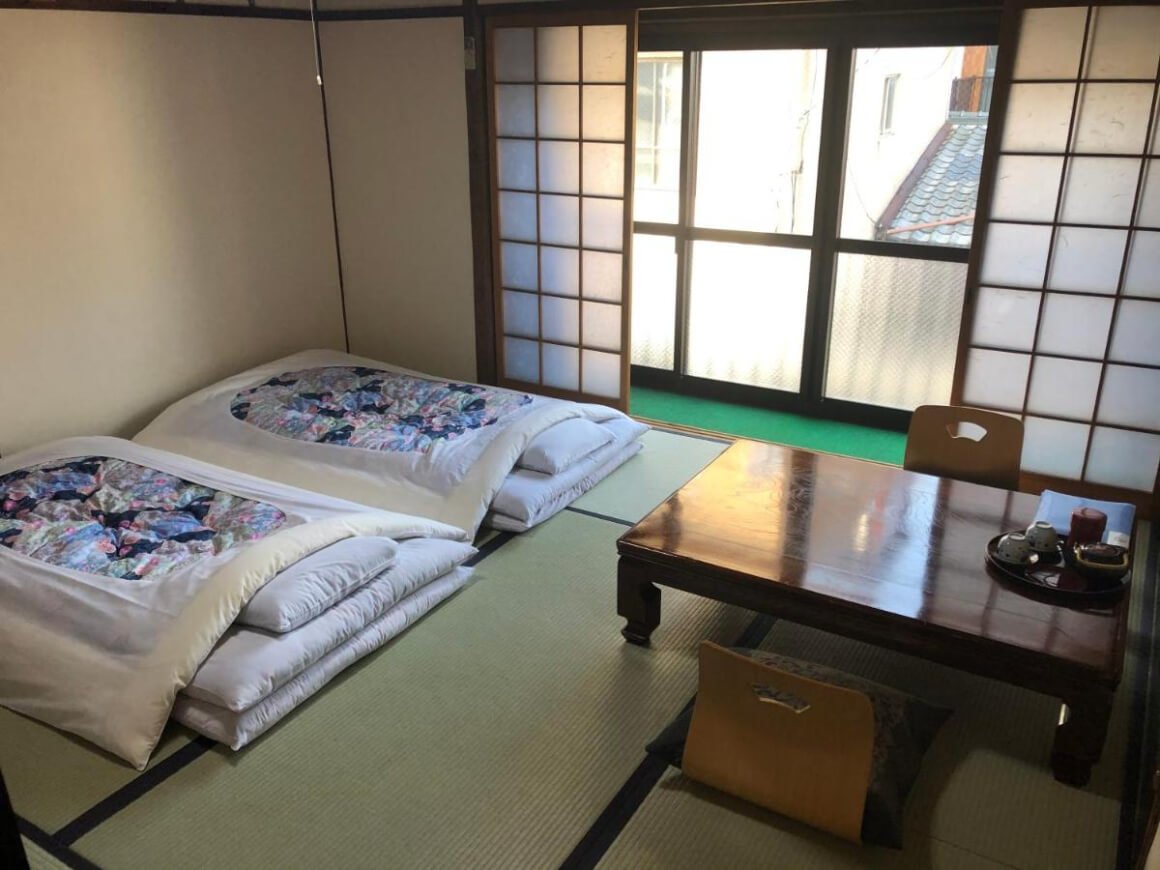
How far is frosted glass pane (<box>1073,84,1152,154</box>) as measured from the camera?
11.4ft

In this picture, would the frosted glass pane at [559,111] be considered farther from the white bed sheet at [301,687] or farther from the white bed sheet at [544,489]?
the white bed sheet at [301,687]

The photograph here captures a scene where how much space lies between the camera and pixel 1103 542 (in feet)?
8.32

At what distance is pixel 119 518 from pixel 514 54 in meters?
2.93

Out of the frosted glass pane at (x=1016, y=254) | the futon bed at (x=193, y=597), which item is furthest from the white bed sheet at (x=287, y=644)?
the frosted glass pane at (x=1016, y=254)

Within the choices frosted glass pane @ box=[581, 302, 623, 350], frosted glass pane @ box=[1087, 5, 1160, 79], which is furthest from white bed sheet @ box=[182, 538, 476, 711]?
frosted glass pane @ box=[1087, 5, 1160, 79]

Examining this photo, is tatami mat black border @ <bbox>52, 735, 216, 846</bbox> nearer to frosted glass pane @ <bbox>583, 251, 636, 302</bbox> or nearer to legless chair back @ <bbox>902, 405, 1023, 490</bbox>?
legless chair back @ <bbox>902, 405, 1023, 490</bbox>

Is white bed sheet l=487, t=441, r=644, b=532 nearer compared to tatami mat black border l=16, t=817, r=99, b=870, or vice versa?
tatami mat black border l=16, t=817, r=99, b=870

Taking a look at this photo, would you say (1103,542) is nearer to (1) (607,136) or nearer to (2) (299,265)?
(1) (607,136)

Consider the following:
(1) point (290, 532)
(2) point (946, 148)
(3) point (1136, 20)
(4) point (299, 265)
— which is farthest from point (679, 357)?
(1) point (290, 532)

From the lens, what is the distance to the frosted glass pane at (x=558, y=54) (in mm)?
4543

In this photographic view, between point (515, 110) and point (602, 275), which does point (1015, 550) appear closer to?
point (602, 275)

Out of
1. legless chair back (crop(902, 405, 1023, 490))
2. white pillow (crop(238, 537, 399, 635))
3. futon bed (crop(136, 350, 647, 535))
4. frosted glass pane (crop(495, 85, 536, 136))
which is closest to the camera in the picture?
white pillow (crop(238, 537, 399, 635))

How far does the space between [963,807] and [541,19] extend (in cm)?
369

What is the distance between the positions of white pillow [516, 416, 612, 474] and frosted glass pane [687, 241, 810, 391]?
155 centimetres
